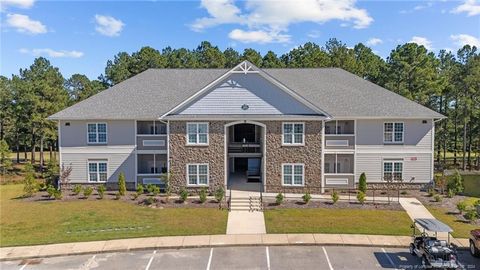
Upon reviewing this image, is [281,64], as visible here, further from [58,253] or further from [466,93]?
[58,253]

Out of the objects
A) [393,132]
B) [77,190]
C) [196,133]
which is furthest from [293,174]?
[77,190]

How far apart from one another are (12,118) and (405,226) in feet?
164

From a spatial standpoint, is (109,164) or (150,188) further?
(109,164)

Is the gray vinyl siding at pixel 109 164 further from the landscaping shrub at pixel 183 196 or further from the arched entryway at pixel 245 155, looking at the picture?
the arched entryway at pixel 245 155

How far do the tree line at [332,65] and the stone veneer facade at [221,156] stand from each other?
2173 centimetres

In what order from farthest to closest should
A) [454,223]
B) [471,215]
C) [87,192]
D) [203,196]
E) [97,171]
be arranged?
[97,171] < [87,192] < [203,196] < [471,215] < [454,223]

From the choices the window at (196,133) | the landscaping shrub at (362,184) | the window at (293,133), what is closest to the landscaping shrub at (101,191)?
the window at (196,133)

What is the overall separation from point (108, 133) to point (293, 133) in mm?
14478

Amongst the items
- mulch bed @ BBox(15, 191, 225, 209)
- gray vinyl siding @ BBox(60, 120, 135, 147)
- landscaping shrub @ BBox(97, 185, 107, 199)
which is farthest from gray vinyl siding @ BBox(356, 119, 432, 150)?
landscaping shrub @ BBox(97, 185, 107, 199)

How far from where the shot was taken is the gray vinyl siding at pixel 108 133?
30047 mm

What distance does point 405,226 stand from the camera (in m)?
21.4

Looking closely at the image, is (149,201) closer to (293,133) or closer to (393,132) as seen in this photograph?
(293,133)

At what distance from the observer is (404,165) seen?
30.0 m

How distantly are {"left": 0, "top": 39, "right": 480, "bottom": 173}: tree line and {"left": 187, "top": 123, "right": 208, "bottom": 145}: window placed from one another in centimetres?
2473
